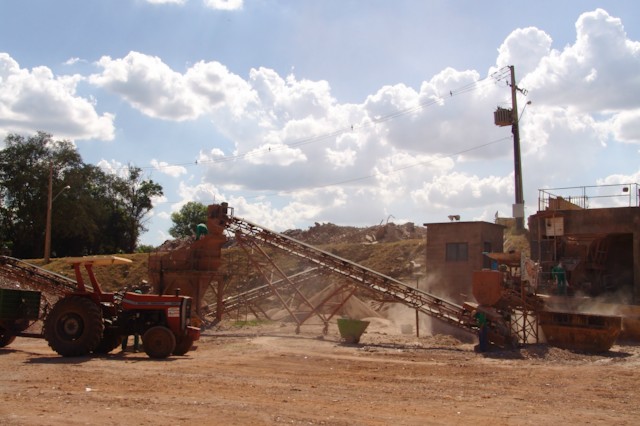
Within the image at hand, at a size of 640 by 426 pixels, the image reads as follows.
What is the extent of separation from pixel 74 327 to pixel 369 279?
12802 millimetres

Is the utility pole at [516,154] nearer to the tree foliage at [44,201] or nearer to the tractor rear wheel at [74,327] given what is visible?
the tractor rear wheel at [74,327]

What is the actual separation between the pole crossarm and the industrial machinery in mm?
9970

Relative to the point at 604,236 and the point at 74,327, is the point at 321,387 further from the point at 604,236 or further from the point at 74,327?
the point at 604,236

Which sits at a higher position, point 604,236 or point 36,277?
point 604,236

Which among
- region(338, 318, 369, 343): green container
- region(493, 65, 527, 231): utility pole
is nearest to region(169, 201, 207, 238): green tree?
Result: region(493, 65, 527, 231): utility pole

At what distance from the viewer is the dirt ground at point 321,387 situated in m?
9.72

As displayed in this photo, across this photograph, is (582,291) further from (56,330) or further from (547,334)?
(56,330)

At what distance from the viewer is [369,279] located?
26.7 meters

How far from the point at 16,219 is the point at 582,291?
196ft

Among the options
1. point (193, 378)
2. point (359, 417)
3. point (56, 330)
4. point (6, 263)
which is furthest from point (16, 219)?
point (359, 417)

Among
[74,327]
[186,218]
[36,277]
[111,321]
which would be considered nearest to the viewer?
[74,327]

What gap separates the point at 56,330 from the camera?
17.2m

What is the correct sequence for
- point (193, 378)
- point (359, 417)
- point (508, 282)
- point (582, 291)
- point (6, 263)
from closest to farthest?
point (359, 417)
point (193, 378)
point (508, 282)
point (6, 263)
point (582, 291)

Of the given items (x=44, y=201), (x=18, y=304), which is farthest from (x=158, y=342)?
(x=44, y=201)
